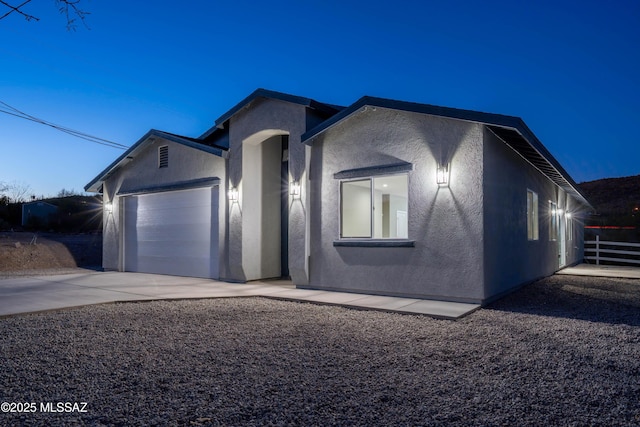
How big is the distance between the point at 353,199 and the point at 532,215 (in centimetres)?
529

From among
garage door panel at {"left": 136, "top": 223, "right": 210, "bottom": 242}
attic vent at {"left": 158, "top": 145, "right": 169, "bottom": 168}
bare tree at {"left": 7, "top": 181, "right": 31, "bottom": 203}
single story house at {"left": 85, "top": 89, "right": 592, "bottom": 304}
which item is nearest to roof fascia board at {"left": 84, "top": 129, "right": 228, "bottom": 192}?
single story house at {"left": 85, "top": 89, "right": 592, "bottom": 304}

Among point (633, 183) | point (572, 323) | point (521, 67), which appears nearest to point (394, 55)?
point (521, 67)

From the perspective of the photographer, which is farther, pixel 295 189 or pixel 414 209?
pixel 295 189

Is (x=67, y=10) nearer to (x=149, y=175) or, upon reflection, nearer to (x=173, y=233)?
(x=173, y=233)

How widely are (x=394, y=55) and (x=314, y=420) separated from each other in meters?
27.6

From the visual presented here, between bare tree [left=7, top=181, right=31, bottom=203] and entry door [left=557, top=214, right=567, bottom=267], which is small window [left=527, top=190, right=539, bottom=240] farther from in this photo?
bare tree [left=7, top=181, right=31, bottom=203]

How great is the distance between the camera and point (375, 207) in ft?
28.1

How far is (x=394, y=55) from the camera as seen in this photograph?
1073 inches

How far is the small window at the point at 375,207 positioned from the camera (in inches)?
331

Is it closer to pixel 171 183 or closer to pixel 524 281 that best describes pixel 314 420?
pixel 524 281

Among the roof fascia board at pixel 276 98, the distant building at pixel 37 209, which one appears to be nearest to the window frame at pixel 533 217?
the roof fascia board at pixel 276 98

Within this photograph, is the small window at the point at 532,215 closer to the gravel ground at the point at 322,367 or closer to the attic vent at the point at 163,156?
the gravel ground at the point at 322,367

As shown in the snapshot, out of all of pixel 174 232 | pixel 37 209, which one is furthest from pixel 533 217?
pixel 37 209

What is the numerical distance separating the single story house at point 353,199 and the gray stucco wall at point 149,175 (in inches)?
2.0
